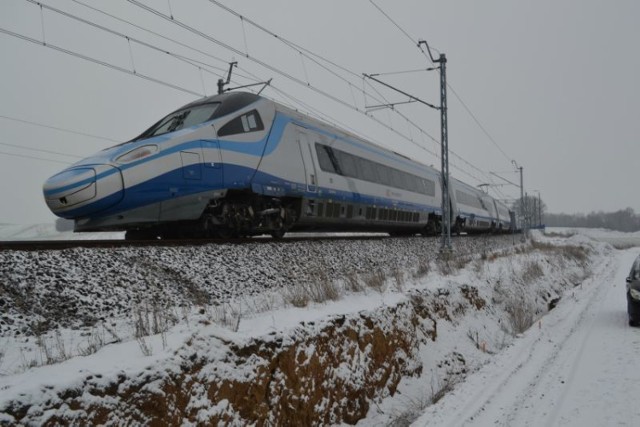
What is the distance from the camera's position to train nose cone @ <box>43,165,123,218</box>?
7570 mm

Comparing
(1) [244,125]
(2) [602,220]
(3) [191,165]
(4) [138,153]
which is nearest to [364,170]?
(1) [244,125]

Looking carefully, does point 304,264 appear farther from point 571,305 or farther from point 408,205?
point 408,205

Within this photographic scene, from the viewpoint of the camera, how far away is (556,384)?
549 centimetres

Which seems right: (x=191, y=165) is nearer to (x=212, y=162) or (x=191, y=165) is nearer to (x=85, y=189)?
(x=212, y=162)

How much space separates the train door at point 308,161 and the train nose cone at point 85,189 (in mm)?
5073

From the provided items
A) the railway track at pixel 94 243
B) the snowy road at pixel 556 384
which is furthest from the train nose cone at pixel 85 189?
the snowy road at pixel 556 384

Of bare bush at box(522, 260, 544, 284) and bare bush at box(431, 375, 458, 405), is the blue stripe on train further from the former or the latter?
bare bush at box(522, 260, 544, 284)

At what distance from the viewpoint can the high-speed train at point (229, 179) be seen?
783 centimetres

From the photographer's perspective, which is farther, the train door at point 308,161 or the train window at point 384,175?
the train window at point 384,175

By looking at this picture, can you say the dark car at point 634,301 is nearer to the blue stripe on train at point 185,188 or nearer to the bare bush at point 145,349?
the blue stripe on train at point 185,188

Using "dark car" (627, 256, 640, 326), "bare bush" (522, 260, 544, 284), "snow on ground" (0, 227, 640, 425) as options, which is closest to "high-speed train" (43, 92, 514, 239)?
"snow on ground" (0, 227, 640, 425)

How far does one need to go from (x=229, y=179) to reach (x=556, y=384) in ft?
21.5

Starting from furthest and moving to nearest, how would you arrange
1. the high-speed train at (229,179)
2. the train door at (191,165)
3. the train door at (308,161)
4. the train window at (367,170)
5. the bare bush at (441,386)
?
the train window at (367,170) → the train door at (308,161) → the train door at (191,165) → the high-speed train at (229,179) → the bare bush at (441,386)

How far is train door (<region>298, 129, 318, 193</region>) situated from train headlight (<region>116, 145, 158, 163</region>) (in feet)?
14.3
